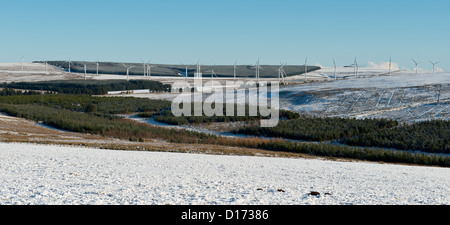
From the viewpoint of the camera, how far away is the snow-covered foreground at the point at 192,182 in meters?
11.1

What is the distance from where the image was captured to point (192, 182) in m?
13.4

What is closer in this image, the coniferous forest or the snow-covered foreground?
the snow-covered foreground

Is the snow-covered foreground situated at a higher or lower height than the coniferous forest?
higher

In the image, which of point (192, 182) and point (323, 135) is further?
point (323, 135)

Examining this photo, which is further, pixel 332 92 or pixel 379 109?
pixel 332 92

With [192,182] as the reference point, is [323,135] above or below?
below

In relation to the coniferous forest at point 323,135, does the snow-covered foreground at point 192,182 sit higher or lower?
higher

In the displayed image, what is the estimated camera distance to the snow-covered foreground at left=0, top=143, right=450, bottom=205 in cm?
1111

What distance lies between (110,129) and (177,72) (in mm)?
128561

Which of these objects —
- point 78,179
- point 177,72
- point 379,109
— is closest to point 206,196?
point 78,179

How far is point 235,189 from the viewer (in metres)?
12.5

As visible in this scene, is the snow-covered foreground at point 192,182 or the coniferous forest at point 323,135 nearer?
the snow-covered foreground at point 192,182
